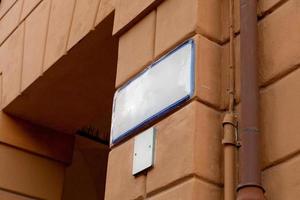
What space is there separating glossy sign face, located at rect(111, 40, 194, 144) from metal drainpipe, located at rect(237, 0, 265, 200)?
10.4 inches

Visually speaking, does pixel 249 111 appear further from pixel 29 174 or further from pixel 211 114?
pixel 29 174

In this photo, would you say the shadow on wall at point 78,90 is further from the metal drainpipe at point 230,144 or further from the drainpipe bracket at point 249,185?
the drainpipe bracket at point 249,185

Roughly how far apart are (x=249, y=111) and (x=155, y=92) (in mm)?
597

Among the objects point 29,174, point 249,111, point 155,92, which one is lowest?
point 249,111

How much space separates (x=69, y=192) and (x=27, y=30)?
6.18ft

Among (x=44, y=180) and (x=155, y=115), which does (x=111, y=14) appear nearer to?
(x=155, y=115)

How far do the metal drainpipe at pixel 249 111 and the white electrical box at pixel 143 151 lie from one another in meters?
0.50

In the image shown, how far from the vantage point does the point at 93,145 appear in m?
6.08

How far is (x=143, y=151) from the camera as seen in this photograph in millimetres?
3221

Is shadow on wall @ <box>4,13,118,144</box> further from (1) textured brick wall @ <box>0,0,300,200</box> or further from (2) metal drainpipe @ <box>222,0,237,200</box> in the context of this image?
(2) metal drainpipe @ <box>222,0,237,200</box>

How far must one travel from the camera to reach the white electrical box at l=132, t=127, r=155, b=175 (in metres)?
3.16

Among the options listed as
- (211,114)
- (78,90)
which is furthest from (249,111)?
(78,90)

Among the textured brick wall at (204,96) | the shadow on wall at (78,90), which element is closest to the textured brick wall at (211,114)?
the textured brick wall at (204,96)

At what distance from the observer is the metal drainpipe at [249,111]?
2.68 metres
